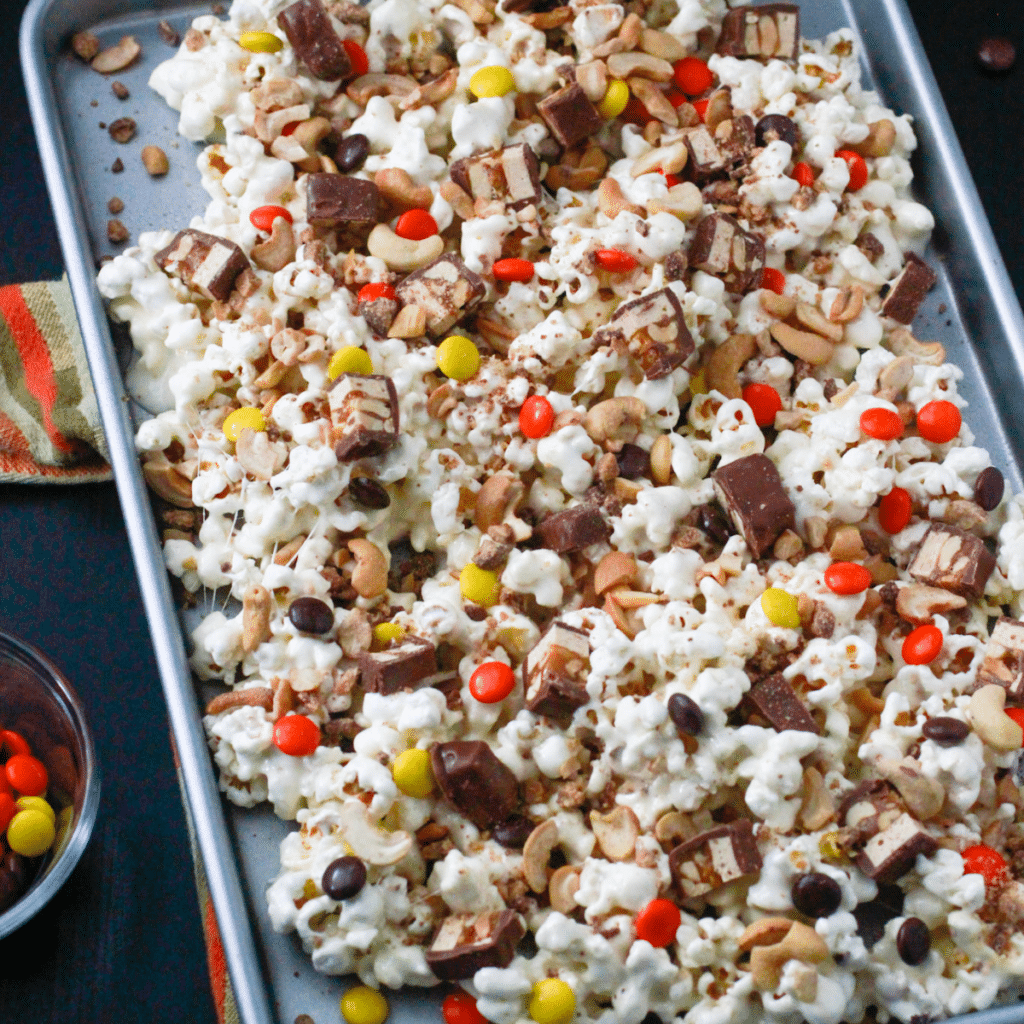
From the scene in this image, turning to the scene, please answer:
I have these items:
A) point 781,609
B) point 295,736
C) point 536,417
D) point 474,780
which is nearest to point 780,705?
point 781,609

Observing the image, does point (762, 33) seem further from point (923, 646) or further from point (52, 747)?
point (52, 747)

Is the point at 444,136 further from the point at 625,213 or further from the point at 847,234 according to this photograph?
the point at 847,234

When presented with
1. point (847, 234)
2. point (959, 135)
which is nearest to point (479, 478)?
point (847, 234)

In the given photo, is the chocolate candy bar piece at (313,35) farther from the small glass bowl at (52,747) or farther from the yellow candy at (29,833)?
the yellow candy at (29,833)

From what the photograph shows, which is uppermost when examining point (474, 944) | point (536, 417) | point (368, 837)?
point (536, 417)

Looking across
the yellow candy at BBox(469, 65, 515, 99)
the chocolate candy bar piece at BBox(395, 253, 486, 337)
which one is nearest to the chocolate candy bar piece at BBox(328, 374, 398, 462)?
the chocolate candy bar piece at BBox(395, 253, 486, 337)

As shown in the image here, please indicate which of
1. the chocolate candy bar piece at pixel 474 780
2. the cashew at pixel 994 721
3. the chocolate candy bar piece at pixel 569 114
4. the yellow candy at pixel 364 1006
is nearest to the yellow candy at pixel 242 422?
the chocolate candy bar piece at pixel 474 780

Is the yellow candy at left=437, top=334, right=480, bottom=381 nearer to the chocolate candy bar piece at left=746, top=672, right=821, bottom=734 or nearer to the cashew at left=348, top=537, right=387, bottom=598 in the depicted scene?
the cashew at left=348, top=537, right=387, bottom=598
